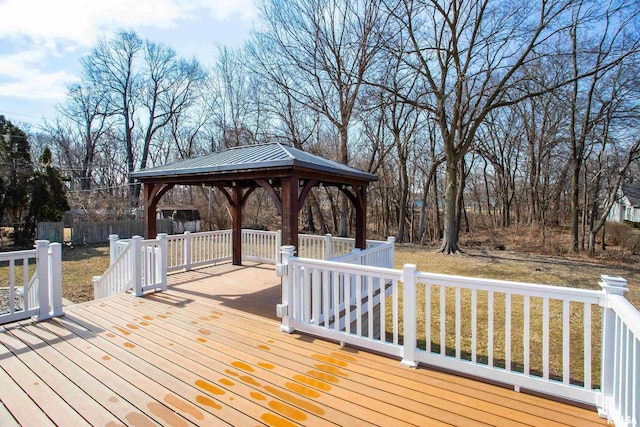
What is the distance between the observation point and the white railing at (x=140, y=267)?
5273 mm

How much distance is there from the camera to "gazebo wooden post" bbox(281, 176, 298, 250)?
4438mm

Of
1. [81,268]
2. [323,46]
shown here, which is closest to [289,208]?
[81,268]

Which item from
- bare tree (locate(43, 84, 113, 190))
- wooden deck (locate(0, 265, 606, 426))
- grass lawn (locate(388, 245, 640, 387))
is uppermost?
bare tree (locate(43, 84, 113, 190))

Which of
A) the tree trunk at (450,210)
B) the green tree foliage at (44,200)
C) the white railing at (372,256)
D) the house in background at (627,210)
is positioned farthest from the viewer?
the house in background at (627,210)

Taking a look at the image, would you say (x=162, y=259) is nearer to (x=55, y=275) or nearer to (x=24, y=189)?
(x=55, y=275)

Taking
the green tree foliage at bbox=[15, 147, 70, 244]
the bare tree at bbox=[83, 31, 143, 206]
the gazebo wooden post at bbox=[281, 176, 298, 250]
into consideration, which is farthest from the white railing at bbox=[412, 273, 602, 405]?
the bare tree at bbox=[83, 31, 143, 206]

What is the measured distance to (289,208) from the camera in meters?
4.44

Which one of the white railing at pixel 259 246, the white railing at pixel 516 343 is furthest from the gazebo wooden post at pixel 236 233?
the white railing at pixel 516 343

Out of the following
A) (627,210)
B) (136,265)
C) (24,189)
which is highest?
(24,189)

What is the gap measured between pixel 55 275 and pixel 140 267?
1.23 metres

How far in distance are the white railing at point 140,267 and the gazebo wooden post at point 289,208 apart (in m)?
2.39

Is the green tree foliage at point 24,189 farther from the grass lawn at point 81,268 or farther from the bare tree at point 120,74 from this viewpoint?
the bare tree at point 120,74

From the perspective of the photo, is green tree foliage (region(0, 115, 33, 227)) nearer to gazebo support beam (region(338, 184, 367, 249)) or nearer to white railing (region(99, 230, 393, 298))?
white railing (region(99, 230, 393, 298))

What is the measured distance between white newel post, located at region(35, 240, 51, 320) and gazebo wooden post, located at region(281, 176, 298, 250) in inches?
115
